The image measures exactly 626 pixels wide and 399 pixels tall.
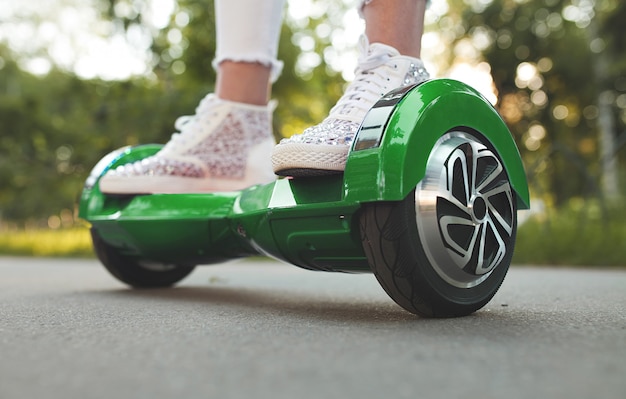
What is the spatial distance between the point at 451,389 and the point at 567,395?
0.13 m

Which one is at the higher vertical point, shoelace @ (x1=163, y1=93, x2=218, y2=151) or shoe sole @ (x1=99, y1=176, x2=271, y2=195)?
shoelace @ (x1=163, y1=93, x2=218, y2=151)

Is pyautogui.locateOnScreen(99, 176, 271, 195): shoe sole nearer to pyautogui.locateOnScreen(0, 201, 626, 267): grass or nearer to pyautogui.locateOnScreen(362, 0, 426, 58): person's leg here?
pyautogui.locateOnScreen(362, 0, 426, 58): person's leg

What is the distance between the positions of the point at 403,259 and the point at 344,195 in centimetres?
17

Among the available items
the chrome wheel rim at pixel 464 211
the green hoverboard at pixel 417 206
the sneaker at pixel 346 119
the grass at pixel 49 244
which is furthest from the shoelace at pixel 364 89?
the grass at pixel 49 244

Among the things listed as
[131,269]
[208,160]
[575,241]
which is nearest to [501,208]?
[208,160]

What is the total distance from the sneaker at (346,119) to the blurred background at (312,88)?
0.97ft

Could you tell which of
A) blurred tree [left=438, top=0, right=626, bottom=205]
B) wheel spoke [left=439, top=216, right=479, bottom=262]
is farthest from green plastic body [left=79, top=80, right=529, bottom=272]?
blurred tree [left=438, top=0, right=626, bottom=205]

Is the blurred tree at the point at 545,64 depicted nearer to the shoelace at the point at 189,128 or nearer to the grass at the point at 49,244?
the grass at the point at 49,244

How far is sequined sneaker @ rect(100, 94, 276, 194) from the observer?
6.79 feet

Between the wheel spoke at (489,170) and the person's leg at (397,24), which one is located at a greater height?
the person's leg at (397,24)

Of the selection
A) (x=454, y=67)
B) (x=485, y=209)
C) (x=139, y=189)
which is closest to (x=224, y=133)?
(x=139, y=189)

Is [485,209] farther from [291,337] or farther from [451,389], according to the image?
[451,389]

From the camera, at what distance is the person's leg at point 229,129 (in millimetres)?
2080

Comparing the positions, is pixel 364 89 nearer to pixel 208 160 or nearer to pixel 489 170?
pixel 489 170
